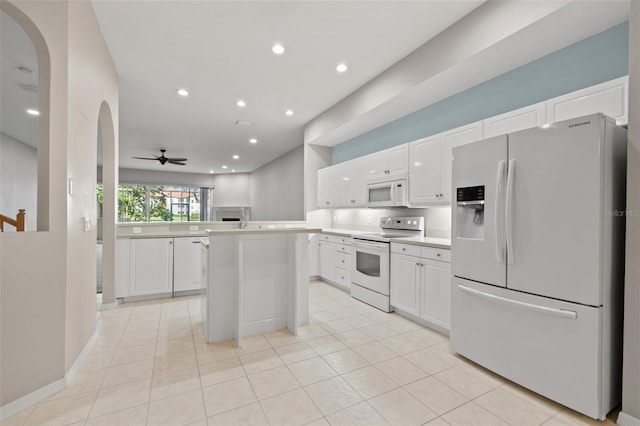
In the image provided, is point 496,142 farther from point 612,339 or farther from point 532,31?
point 612,339

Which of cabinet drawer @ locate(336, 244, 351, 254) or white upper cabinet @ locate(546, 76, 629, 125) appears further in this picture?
cabinet drawer @ locate(336, 244, 351, 254)

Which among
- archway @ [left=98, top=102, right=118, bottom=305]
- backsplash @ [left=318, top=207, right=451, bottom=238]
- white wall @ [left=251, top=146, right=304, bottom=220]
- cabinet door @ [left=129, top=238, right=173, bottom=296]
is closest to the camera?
archway @ [left=98, top=102, right=118, bottom=305]

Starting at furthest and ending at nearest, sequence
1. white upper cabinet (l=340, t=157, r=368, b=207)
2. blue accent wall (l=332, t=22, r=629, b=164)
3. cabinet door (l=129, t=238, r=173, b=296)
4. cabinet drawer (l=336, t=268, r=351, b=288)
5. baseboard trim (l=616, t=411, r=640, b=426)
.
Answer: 1. white upper cabinet (l=340, t=157, r=368, b=207)
2. cabinet drawer (l=336, t=268, r=351, b=288)
3. cabinet door (l=129, t=238, r=173, b=296)
4. blue accent wall (l=332, t=22, r=629, b=164)
5. baseboard trim (l=616, t=411, r=640, b=426)

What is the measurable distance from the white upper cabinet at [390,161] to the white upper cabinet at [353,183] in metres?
0.21

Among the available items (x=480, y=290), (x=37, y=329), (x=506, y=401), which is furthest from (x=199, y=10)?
(x=506, y=401)

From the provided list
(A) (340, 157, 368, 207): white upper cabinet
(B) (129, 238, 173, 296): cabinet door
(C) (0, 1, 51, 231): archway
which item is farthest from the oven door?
(C) (0, 1, 51, 231): archway

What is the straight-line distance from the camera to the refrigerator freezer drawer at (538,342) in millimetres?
1684

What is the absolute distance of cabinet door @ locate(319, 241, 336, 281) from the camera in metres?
4.77

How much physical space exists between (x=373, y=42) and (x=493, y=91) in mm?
1359

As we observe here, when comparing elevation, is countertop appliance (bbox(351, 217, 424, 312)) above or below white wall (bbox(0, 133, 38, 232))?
below

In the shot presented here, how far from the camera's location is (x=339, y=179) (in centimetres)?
520

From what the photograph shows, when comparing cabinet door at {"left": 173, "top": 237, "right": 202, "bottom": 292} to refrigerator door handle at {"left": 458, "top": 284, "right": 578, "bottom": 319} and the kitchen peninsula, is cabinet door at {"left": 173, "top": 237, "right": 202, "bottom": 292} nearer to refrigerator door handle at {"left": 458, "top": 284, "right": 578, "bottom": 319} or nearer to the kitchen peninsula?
the kitchen peninsula

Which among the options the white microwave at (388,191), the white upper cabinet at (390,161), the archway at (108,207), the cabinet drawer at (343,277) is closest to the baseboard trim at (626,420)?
the white microwave at (388,191)

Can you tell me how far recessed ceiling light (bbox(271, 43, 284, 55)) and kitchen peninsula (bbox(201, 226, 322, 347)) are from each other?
6.23 feet
